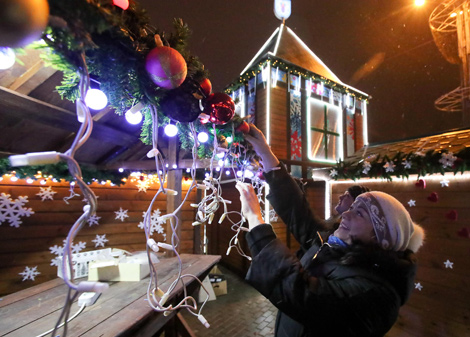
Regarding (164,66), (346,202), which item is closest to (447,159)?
(346,202)

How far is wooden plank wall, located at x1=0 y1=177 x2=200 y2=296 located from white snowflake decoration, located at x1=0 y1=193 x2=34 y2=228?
66 millimetres

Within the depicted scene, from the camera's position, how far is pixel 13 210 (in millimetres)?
3988

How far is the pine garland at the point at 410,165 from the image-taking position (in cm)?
316

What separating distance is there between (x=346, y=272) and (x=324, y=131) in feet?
20.8

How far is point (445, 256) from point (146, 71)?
15.9 feet

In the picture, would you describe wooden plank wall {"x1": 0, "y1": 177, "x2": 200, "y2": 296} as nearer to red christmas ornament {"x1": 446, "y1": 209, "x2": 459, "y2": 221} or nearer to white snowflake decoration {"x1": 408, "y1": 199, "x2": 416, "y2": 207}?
white snowflake decoration {"x1": 408, "y1": 199, "x2": 416, "y2": 207}

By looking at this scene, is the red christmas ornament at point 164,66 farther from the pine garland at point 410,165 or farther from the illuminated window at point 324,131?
the illuminated window at point 324,131

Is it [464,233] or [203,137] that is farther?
[464,233]

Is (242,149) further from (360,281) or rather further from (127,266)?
(127,266)

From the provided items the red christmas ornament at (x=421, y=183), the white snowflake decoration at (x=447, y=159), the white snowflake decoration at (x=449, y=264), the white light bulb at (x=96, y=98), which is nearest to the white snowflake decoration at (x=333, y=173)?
the red christmas ornament at (x=421, y=183)

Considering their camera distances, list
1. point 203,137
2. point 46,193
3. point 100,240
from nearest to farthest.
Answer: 1. point 203,137
2. point 46,193
3. point 100,240

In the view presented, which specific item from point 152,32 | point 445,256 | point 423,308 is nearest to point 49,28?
point 152,32

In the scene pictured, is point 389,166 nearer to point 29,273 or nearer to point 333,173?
point 333,173

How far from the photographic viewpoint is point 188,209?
6223mm
